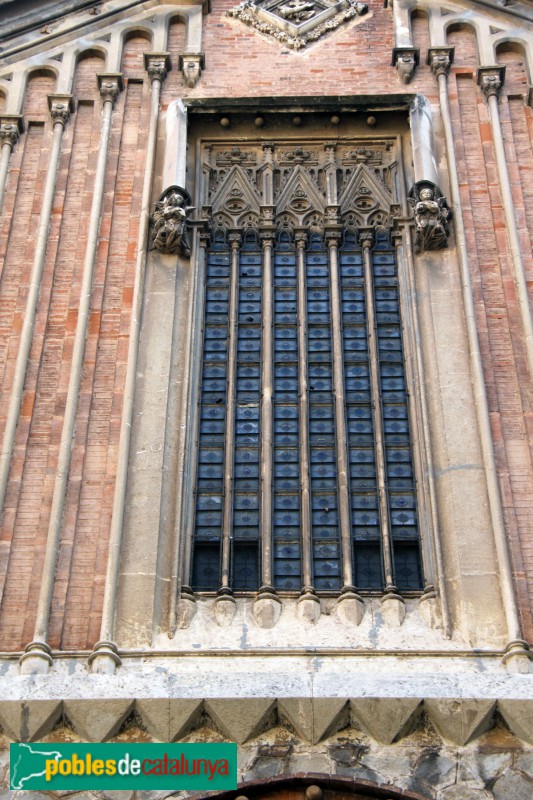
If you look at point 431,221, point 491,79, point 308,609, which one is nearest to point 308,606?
point 308,609

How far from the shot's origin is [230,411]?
59.7 feet

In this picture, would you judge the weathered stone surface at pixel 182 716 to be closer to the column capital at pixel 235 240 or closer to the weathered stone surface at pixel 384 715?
the weathered stone surface at pixel 384 715

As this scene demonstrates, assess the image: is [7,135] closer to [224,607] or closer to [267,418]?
[267,418]

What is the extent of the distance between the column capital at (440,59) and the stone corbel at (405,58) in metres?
0.20

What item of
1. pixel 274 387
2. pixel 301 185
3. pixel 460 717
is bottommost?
pixel 460 717

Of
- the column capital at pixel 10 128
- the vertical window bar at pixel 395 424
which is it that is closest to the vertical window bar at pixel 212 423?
the vertical window bar at pixel 395 424

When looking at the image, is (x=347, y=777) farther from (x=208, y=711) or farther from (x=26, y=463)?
(x=26, y=463)

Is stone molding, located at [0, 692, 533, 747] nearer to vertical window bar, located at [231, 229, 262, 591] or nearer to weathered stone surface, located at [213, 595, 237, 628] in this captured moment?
weathered stone surface, located at [213, 595, 237, 628]

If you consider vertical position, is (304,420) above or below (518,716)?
above

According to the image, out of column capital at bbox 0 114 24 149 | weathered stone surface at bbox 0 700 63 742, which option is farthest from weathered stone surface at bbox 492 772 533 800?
column capital at bbox 0 114 24 149

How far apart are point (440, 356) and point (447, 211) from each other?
2325mm

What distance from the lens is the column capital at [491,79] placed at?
2147cm

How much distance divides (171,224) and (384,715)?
292 inches

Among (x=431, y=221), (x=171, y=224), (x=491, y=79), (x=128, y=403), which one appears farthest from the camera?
(x=491, y=79)
